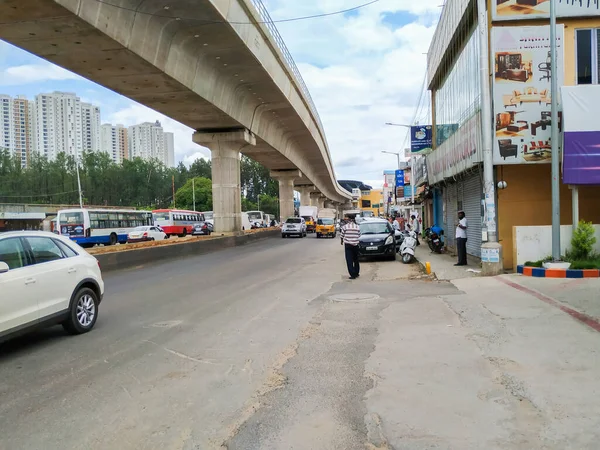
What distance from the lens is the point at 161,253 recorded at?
72.5ft

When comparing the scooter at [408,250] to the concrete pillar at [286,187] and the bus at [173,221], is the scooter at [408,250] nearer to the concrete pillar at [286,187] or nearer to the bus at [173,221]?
the bus at [173,221]

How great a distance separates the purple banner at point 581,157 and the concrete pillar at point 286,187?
139 ft

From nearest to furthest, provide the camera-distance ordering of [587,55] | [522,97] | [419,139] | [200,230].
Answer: [522,97], [587,55], [419,139], [200,230]

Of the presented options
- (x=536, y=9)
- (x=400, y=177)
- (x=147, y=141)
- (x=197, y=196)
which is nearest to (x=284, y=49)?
(x=536, y=9)

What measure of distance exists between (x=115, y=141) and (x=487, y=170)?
4182 inches

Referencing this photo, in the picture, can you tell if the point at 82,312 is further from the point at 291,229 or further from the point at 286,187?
the point at 286,187

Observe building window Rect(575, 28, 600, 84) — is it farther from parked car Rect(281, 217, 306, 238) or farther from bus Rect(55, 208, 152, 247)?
parked car Rect(281, 217, 306, 238)

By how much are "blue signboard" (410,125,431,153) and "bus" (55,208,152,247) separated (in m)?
23.3

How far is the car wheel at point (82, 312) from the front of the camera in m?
7.46

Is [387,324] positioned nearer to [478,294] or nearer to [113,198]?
[478,294]

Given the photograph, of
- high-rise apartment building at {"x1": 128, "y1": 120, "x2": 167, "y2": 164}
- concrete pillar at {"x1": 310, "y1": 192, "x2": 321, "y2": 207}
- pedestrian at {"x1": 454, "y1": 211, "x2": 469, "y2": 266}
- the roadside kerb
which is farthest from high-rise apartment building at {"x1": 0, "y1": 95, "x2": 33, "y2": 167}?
pedestrian at {"x1": 454, "y1": 211, "x2": 469, "y2": 266}

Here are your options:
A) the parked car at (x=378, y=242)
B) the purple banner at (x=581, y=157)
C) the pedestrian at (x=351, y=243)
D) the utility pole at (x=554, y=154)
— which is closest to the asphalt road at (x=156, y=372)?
the pedestrian at (x=351, y=243)

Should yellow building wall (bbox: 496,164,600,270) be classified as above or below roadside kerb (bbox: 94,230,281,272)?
above

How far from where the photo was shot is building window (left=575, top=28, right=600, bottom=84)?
13.8 meters
